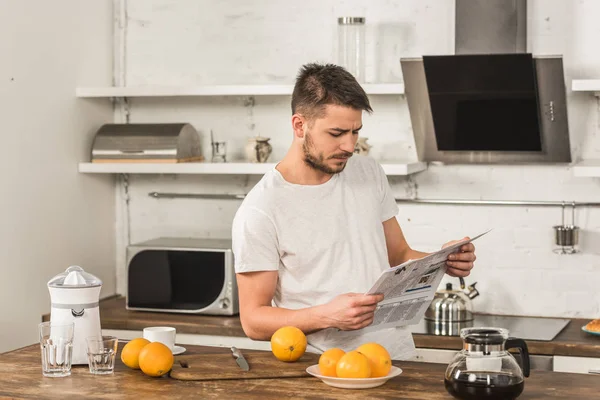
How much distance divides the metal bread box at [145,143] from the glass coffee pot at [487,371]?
Answer: 2436 mm

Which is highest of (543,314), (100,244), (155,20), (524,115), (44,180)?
(155,20)

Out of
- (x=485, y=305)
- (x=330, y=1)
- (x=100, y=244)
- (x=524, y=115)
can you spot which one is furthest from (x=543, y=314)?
(x=100, y=244)

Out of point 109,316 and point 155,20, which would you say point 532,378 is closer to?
point 109,316

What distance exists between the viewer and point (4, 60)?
3682 millimetres

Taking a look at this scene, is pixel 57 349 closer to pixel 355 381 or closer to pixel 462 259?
pixel 355 381

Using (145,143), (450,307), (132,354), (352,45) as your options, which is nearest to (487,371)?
(132,354)

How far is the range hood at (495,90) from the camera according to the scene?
376cm

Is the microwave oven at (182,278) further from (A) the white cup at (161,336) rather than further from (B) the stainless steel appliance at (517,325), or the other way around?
(A) the white cup at (161,336)

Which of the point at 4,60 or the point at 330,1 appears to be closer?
the point at 4,60

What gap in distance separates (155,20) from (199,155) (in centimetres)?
72

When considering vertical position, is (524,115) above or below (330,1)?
below

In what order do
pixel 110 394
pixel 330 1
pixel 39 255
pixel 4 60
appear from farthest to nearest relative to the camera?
1. pixel 330 1
2. pixel 39 255
3. pixel 4 60
4. pixel 110 394

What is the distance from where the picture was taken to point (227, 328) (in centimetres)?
381

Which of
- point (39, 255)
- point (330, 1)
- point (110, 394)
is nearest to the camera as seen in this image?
point (110, 394)
